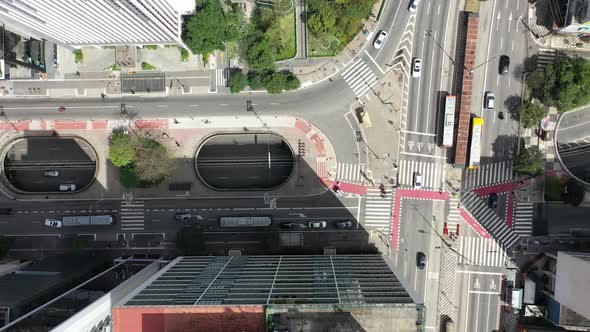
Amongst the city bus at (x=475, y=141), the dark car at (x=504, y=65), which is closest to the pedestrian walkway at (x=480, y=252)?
the city bus at (x=475, y=141)

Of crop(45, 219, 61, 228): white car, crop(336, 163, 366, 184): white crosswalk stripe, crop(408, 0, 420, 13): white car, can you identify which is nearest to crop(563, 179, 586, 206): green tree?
crop(336, 163, 366, 184): white crosswalk stripe

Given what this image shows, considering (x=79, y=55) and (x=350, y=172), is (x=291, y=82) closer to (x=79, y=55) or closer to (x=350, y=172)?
(x=350, y=172)

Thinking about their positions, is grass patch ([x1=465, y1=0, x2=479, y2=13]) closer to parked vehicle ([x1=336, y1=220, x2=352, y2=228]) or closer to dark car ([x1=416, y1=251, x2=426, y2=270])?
parked vehicle ([x1=336, y1=220, x2=352, y2=228])

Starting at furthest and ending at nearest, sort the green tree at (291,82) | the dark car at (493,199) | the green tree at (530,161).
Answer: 1. the dark car at (493,199)
2. the green tree at (291,82)
3. the green tree at (530,161)

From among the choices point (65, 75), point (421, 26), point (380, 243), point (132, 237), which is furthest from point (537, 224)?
point (65, 75)

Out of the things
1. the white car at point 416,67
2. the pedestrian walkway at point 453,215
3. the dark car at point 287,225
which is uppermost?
the white car at point 416,67

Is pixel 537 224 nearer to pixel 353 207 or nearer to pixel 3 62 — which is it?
pixel 353 207

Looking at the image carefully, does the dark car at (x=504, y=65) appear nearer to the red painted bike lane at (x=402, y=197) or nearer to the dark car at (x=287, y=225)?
the red painted bike lane at (x=402, y=197)
